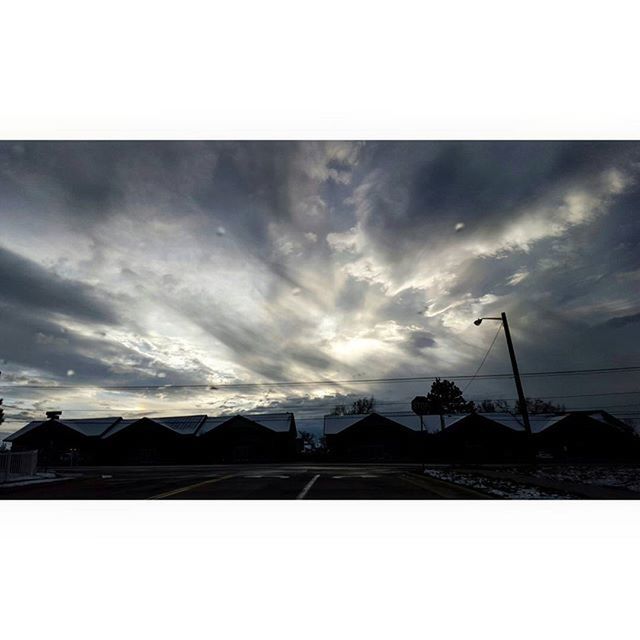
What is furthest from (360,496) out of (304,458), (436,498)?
(304,458)

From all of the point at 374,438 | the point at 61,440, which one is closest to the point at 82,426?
the point at 61,440

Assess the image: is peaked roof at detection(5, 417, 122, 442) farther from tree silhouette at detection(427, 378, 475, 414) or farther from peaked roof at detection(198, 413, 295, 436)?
tree silhouette at detection(427, 378, 475, 414)

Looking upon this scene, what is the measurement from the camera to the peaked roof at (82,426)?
4388 centimetres

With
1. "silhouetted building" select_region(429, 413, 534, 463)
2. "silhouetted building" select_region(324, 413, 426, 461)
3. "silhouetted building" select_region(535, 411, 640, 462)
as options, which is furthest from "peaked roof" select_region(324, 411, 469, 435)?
"silhouetted building" select_region(535, 411, 640, 462)

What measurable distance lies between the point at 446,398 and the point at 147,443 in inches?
1858

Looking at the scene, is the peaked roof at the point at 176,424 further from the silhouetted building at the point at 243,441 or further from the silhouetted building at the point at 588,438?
the silhouetted building at the point at 588,438

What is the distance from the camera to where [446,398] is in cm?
6906

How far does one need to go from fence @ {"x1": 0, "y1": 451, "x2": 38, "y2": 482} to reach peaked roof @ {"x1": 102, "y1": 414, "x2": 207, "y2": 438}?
26738 millimetres

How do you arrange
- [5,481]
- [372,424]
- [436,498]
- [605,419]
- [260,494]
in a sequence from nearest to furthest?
[436,498] → [260,494] → [5,481] → [605,419] → [372,424]

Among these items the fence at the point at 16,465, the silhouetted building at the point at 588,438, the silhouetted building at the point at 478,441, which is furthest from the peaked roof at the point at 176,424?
the silhouetted building at the point at 588,438

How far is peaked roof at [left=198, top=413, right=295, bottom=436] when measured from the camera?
43.1 m
